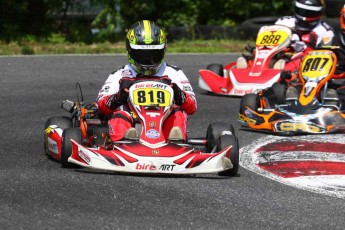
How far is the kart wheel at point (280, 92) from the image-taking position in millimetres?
9164

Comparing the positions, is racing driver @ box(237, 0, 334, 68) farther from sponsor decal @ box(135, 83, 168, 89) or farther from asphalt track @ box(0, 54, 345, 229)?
sponsor decal @ box(135, 83, 168, 89)

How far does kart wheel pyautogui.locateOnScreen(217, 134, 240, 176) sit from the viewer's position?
6.59 meters

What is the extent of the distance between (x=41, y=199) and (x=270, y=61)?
6339mm

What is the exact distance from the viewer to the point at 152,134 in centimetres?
672

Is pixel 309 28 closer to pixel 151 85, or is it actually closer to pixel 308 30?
pixel 308 30

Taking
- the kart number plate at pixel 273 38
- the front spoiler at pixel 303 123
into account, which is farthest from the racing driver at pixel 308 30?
the front spoiler at pixel 303 123

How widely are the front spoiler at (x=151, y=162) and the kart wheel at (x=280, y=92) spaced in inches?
109

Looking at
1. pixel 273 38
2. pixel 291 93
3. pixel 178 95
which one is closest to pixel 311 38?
pixel 273 38

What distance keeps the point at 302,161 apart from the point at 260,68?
419 cm

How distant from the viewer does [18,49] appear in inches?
558

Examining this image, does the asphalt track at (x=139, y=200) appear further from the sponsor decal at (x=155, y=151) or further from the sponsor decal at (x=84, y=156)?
the sponsor decal at (x=155, y=151)

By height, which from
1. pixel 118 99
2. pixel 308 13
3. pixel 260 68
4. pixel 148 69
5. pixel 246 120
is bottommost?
pixel 260 68

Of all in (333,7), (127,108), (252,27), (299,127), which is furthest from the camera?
(252,27)

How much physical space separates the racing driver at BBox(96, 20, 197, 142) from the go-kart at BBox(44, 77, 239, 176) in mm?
88
